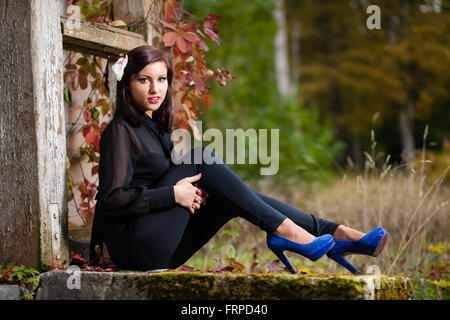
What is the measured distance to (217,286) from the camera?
208 cm

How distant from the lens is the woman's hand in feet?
7.54

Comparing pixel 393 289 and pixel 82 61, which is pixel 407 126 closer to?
pixel 82 61

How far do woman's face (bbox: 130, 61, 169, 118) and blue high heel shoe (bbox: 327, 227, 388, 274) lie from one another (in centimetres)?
107

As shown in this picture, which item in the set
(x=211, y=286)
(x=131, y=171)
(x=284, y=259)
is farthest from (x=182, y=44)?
(x=211, y=286)

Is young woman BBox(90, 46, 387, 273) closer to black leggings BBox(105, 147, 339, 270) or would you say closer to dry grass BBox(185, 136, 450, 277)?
black leggings BBox(105, 147, 339, 270)

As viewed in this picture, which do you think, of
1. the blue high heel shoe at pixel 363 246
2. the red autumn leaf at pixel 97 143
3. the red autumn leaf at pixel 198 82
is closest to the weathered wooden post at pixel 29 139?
the red autumn leaf at pixel 97 143

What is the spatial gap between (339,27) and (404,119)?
510cm

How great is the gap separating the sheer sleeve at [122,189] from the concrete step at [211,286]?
27cm

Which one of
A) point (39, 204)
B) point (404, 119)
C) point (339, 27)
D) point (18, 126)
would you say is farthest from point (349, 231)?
point (339, 27)

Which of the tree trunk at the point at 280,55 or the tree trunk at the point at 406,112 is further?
the tree trunk at the point at 406,112

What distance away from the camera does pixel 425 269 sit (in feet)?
12.3

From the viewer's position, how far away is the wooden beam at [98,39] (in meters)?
2.52

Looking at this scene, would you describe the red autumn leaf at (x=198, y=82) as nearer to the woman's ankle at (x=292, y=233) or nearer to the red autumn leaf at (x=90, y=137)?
the red autumn leaf at (x=90, y=137)

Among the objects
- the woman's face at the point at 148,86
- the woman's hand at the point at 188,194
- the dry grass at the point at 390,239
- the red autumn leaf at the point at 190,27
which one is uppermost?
the red autumn leaf at the point at 190,27
